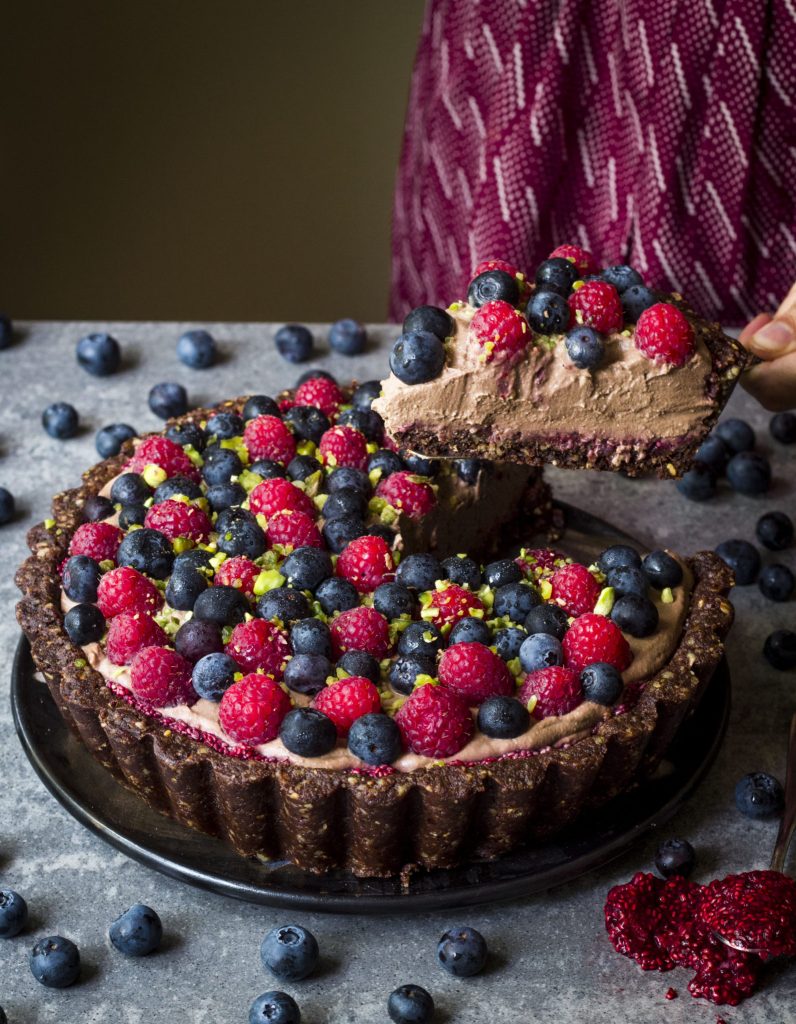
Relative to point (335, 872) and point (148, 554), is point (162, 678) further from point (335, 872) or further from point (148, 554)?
point (335, 872)

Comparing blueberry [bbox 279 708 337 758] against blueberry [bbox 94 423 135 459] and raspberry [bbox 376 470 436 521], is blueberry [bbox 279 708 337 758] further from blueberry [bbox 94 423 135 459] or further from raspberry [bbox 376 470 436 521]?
blueberry [bbox 94 423 135 459]

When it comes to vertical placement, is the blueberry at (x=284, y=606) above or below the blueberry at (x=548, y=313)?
below

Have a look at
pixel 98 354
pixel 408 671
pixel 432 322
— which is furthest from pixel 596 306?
pixel 98 354

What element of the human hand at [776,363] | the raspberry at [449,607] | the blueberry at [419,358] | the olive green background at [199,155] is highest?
the blueberry at [419,358]

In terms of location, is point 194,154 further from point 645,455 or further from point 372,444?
point 645,455

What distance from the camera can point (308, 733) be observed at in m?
2.27

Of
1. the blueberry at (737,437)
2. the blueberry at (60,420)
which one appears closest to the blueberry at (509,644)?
the blueberry at (737,437)

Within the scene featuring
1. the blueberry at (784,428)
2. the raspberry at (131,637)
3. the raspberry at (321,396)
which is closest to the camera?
the raspberry at (131,637)

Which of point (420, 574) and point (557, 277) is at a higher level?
point (557, 277)

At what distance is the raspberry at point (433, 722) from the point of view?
2.29 m

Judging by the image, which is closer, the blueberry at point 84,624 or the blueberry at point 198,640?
the blueberry at point 198,640

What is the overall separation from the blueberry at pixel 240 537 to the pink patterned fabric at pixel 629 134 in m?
1.43

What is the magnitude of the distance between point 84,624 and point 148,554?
0.66 ft

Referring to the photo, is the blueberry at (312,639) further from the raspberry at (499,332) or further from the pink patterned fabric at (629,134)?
the pink patterned fabric at (629,134)
